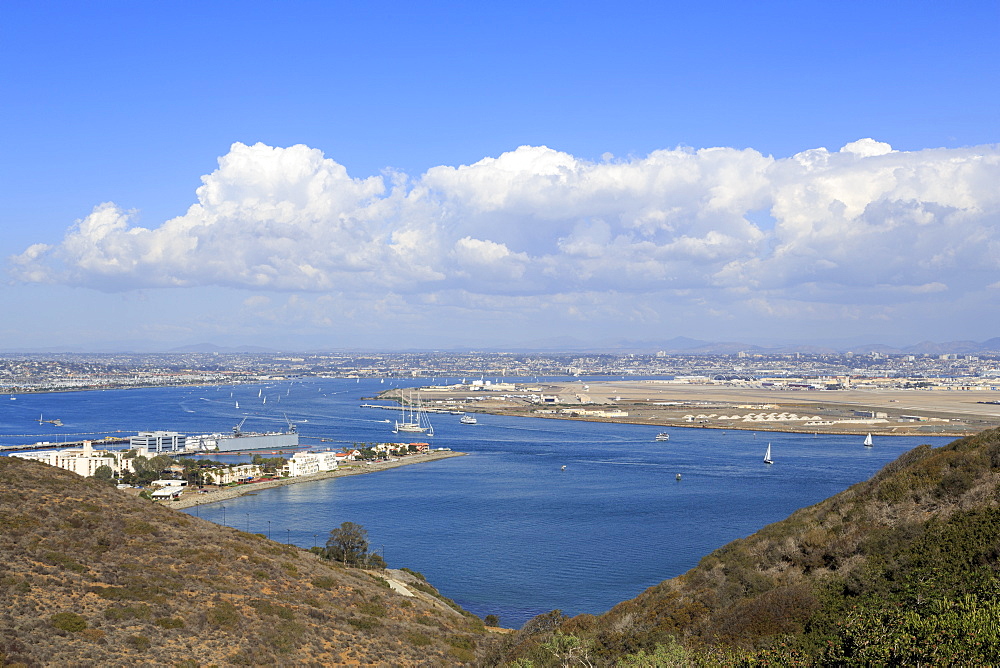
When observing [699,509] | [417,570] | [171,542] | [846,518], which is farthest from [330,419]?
[846,518]

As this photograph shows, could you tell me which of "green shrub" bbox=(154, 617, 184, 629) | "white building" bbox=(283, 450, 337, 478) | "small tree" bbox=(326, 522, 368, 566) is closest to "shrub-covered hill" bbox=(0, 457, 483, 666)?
"green shrub" bbox=(154, 617, 184, 629)

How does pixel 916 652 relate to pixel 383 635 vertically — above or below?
above

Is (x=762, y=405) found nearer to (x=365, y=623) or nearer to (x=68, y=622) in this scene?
(x=365, y=623)

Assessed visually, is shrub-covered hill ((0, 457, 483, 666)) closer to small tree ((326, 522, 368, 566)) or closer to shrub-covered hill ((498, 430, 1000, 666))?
shrub-covered hill ((498, 430, 1000, 666))

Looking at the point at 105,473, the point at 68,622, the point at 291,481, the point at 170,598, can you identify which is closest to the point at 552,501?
the point at 291,481

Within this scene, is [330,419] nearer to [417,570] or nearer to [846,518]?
[417,570]

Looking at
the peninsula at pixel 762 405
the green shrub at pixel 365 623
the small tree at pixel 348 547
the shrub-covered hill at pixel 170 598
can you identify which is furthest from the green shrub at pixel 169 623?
the peninsula at pixel 762 405

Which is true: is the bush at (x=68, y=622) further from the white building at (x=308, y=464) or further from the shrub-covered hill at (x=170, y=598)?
the white building at (x=308, y=464)
